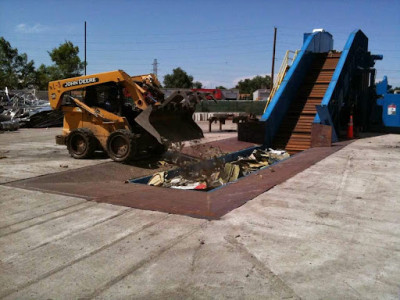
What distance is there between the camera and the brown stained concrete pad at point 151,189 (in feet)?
Answer: 19.9

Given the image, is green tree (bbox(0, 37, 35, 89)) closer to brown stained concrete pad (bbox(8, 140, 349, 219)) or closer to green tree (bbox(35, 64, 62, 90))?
green tree (bbox(35, 64, 62, 90))

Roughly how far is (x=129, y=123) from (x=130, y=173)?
1860mm

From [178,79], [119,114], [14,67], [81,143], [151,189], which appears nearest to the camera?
[151,189]

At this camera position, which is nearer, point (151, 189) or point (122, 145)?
point (151, 189)

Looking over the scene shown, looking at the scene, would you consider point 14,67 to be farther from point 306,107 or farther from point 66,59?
point 306,107

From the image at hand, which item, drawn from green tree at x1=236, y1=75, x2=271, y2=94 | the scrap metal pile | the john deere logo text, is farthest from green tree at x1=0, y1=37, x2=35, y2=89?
Result: green tree at x1=236, y1=75, x2=271, y2=94

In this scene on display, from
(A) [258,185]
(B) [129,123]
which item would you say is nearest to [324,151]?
(A) [258,185]

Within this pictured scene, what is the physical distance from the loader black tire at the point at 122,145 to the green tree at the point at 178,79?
287ft

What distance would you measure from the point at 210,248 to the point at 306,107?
39.1ft

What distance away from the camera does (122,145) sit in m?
9.85

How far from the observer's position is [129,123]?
1049 cm

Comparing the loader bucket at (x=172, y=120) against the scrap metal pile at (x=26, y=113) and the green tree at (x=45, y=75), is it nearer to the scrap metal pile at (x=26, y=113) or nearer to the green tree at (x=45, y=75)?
the scrap metal pile at (x=26, y=113)

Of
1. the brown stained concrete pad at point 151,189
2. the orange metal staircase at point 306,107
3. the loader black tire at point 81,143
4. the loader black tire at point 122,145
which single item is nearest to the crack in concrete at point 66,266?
the brown stained concrete pad at point 151,189

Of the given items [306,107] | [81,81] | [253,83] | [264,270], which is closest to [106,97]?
[81,81]
